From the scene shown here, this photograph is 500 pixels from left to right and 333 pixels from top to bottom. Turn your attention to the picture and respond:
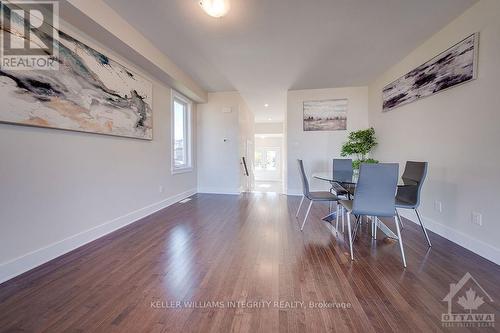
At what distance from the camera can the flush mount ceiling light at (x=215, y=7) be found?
213 centimetres

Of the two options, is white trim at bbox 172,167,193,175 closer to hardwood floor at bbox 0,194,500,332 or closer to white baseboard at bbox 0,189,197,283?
white baseboard at bbox 0,189,197,283

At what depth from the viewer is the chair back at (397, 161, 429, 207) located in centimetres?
223

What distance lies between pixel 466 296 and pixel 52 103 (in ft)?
12.5

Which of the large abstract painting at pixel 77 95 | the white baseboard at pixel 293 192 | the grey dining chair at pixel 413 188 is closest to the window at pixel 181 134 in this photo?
the large abstract painting at pixel 77 95

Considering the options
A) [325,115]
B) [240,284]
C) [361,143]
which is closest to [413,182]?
[361,143]

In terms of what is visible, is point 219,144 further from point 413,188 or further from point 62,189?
point 413,188

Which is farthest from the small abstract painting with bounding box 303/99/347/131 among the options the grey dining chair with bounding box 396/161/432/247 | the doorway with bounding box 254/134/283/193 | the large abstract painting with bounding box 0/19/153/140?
the doorway with bounding box 254/134/283/193

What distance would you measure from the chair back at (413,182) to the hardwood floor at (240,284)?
52cm

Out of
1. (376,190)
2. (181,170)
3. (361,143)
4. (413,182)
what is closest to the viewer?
(376,190)

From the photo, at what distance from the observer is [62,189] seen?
2098mm

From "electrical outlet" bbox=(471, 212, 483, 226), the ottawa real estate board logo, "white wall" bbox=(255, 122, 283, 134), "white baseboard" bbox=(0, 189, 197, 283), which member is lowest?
"white baseboard" bbox=(0, 189, 197, 283)

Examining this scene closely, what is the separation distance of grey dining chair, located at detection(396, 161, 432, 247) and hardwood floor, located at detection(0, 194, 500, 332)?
48 centimetres

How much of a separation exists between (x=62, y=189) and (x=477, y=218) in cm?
429

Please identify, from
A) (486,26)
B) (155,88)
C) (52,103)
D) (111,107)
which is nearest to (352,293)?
(486,26)
